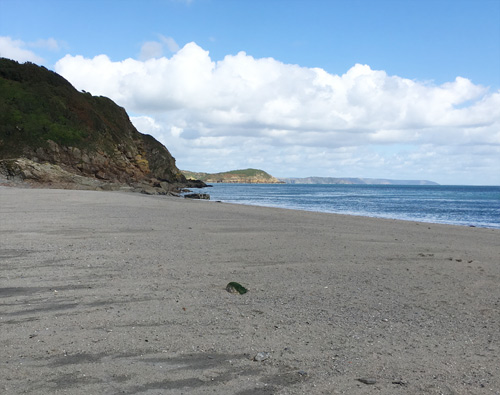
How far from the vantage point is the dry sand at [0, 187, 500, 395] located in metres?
3.73

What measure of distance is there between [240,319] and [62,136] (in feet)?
177

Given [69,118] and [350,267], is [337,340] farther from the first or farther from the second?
[69,118]

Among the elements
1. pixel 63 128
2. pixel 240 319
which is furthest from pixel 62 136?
pixel 240 319

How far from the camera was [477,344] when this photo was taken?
15.4 feet

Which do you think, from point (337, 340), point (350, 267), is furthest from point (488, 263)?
point (337, 340)

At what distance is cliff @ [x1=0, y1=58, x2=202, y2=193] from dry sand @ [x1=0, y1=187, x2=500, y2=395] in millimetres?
39056

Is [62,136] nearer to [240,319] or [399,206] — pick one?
[399,206]

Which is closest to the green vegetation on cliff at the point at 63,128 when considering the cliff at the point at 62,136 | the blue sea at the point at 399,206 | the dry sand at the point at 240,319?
Answer: the cliff at the point at 62,136

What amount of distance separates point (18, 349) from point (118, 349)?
0.93m

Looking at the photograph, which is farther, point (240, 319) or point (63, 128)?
point (63, 128)

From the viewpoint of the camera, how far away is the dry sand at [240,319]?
373 cm

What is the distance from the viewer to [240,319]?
5277mm

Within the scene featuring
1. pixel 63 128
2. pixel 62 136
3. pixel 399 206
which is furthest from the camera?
pixel 63 128

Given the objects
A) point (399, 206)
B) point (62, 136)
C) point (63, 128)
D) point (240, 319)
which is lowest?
point (399, 206)
